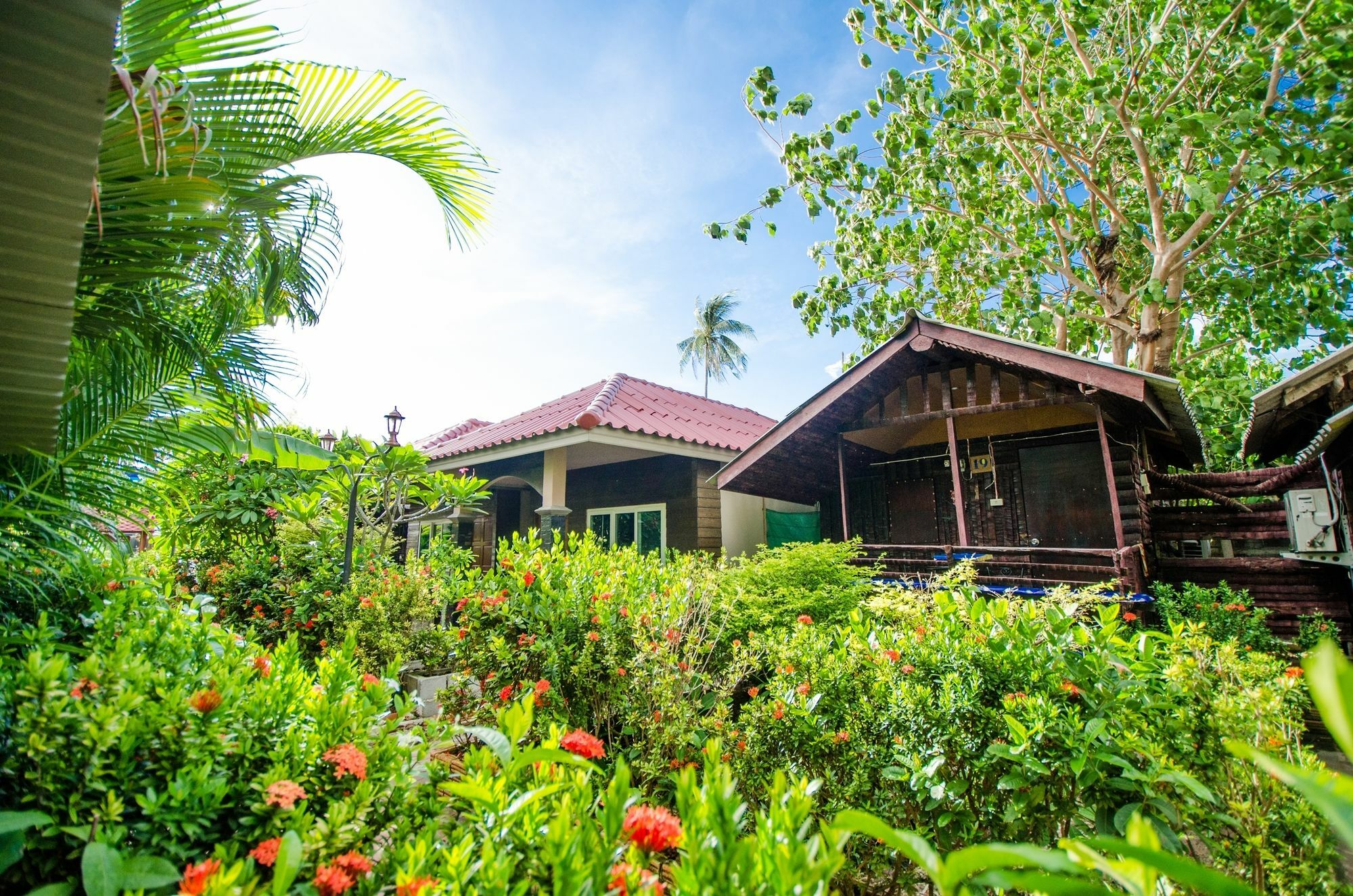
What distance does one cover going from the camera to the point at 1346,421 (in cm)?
543

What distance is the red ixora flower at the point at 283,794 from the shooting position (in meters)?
1.44

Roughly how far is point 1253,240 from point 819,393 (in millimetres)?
7216

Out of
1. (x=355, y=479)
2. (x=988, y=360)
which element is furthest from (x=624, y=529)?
(x=988, y=360)

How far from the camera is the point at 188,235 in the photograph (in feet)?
9.35

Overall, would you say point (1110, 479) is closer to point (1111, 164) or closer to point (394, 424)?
point (1111, 164)

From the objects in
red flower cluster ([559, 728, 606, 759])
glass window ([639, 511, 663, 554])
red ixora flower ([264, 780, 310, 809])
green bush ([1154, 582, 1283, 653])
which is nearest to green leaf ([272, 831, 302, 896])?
red ixora flower ([264, 780, 310, 809])

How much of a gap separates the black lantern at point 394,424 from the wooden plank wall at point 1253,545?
35.5 feet

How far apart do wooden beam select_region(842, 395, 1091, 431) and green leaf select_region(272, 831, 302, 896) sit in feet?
29.0

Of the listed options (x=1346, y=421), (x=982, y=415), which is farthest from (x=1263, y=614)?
(x=982, y=415)

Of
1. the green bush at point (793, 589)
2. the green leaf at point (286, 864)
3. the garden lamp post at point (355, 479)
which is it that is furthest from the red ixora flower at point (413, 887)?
the garden lamp post at point (355, 479)

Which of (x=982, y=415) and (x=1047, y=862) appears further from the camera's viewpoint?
(x=982, y=415)

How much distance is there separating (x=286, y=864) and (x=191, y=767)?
58 cm

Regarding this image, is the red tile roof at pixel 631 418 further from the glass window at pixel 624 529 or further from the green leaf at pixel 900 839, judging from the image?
the green leaf at pixel 900 839

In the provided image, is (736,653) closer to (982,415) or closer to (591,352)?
(982,415)
